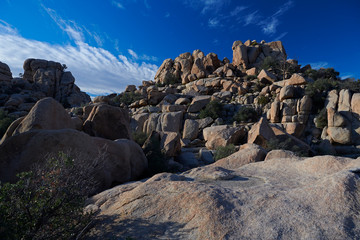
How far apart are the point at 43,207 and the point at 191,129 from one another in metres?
18.1

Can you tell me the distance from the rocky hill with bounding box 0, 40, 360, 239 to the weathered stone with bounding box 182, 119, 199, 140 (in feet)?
0.39

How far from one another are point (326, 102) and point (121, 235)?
23923mm

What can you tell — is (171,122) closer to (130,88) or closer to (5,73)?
(130,88)

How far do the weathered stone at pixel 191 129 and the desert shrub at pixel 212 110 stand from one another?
229 cm

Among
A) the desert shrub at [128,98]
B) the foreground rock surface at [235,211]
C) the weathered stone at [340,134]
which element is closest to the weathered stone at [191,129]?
the weathered stone at [340,134]

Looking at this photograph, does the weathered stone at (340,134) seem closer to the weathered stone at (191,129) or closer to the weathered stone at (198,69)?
the weathered stone at (191,129)

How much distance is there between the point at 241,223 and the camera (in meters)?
2.65

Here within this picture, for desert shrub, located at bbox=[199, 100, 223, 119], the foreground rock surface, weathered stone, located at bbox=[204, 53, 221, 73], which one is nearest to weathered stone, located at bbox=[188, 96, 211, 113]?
desert shrub, located at bbox=[199, 100, 223, 119]

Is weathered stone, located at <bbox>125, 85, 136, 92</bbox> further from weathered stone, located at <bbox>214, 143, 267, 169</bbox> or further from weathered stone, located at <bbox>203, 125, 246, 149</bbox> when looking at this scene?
weathered stone, located at <bbox>214, 143, 267, 169</bbox>

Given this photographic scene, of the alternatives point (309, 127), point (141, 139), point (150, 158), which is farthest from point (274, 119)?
point (150, 158)

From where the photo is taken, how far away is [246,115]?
72.3ft

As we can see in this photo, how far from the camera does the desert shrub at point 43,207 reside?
231cm

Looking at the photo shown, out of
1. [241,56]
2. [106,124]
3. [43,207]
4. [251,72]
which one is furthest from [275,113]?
[43,207]

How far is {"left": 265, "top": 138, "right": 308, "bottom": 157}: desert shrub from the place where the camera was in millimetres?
12375
